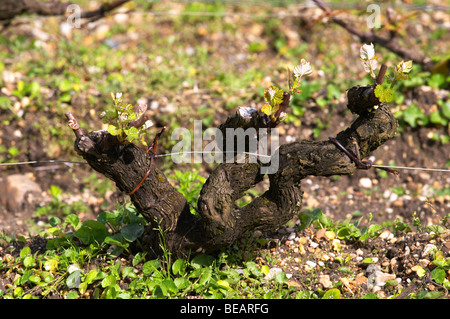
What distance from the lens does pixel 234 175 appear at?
2.70 m

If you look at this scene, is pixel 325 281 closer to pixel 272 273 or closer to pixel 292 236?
pixel 272 273

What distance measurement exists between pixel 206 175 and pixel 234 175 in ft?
5.14

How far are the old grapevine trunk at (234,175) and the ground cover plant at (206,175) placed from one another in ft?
0.49

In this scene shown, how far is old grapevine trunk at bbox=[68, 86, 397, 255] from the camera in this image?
260 centimetres

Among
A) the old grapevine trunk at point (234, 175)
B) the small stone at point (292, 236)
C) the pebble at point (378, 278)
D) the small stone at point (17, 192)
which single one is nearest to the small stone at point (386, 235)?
the pebble at point (378, 278)

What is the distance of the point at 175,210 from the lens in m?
2.83

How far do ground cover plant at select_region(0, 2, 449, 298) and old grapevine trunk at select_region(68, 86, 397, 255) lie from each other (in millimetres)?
148

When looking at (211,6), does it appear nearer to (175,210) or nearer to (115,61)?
(115,61)

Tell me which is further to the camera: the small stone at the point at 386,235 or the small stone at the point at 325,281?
the small stone at the point at 386,235

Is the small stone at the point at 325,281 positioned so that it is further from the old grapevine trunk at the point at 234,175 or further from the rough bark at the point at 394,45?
the rough bark at the point at 394,45

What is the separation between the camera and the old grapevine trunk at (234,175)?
8.52ft

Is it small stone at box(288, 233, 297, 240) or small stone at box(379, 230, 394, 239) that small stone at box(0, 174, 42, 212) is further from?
small stone at box(379, 230, 394, 239)

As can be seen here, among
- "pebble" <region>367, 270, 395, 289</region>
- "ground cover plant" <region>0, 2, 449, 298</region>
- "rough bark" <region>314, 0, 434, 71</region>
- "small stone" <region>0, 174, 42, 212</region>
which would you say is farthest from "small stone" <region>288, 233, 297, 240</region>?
"rough bark" <region>314, 0, 434, 71</region>

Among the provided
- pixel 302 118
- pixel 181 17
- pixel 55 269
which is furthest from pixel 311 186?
pixel 181 17
